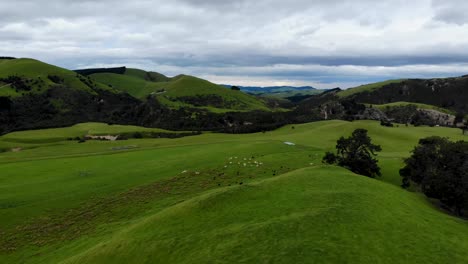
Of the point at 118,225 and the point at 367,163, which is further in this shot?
the point at 367,163

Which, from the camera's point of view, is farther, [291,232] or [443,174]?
[443,174]

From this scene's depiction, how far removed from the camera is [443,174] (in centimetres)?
4941

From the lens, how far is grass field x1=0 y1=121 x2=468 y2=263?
81.3 ft

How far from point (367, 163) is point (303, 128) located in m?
93.3

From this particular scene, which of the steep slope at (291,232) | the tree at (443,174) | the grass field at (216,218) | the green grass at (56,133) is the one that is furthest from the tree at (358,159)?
the green grass at (56,133)

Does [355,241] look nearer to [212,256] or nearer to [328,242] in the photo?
[328,242]

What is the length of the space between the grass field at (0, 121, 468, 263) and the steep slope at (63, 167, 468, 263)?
10 cm

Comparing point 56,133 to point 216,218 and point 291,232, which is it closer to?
point 216,218

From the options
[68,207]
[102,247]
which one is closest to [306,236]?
[102,247]

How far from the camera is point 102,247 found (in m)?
30.0

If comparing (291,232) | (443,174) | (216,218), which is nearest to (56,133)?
(216,218)

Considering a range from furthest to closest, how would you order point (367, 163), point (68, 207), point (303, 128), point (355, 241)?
point (303, 128) → point (367, 163) → point (68, 207) → point (355, 241)

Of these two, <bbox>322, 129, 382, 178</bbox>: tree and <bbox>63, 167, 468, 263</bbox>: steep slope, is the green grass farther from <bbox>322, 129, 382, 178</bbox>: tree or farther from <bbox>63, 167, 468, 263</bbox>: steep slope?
<bbox>63, 167, 468, 263</bbox>: steep slope

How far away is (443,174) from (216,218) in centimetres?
3578
